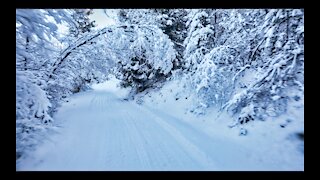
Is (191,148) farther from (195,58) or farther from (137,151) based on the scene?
(195,58)

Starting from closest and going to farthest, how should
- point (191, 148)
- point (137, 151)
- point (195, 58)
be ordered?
1. point (137, 151)
2. point (191, 148)
3. point (195, 58)

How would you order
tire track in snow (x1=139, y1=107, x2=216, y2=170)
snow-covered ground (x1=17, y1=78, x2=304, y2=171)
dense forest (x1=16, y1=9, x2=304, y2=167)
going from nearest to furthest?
1. snow-covered ground (x1=17, y1=78, x2=304, y2=171)
2. tire track in snow (x1=139, y1=107, x2=216, y2=170)
3. dense forest (x1=16, y1=9, x2=304, y2=167)

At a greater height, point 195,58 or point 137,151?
point 195,58

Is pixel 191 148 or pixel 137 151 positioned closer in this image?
pixel 137 151

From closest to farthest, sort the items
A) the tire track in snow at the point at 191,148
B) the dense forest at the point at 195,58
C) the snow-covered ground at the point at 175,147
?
the snow-covered ground at the point at 175,147 → the tire track in snow at the point at 191,148 → the dense forest at the point at 195,58

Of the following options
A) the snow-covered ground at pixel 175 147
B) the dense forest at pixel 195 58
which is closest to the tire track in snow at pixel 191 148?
the snow-covered ground at pixel 175 147

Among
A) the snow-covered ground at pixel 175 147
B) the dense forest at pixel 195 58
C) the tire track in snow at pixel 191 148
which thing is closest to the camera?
the snow-covered ground at pixel 175 147

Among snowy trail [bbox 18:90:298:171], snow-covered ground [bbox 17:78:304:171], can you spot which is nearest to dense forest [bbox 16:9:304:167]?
snow-covered ground [bbox 17:78:304:171]

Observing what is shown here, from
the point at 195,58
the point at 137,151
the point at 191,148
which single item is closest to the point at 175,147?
the point at 191,148

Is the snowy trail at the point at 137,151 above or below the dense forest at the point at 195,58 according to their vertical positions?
below

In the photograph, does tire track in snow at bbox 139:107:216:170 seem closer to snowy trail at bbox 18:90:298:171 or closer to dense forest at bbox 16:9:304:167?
snowy trail at bbox 18:90:298:171

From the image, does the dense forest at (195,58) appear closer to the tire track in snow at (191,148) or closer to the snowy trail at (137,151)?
the snowy trail at (137,151)
